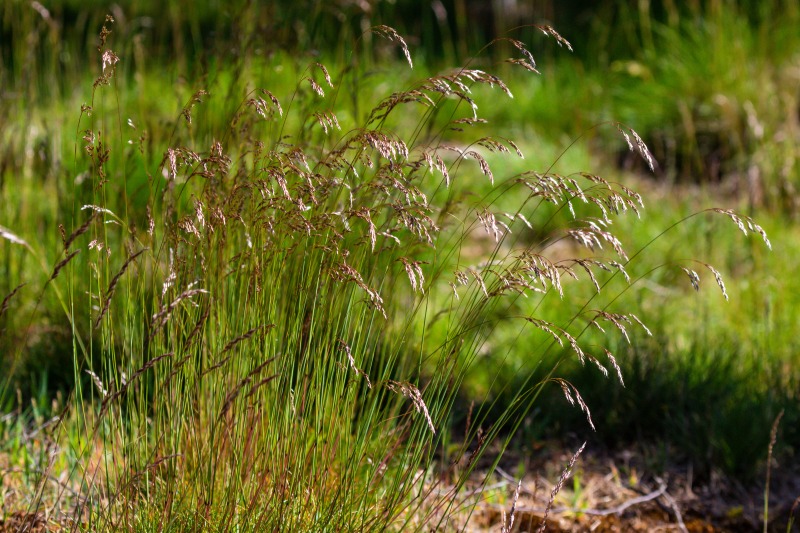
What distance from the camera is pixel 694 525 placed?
2713 millimetres

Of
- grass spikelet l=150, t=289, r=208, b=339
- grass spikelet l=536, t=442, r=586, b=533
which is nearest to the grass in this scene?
grass spikelet l=150, t=289, r=208, b=339

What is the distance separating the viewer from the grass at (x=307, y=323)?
1.75m

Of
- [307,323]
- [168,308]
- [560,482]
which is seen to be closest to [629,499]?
[560,482]

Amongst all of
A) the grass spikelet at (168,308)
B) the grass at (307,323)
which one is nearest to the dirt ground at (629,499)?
the grass at (307,323)

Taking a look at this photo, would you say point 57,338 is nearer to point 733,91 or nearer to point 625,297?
point 625,297

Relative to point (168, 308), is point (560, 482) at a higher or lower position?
lower

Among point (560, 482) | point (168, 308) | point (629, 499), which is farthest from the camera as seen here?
point (629, 499)

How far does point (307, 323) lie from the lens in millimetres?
1717

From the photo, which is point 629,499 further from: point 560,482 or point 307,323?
point 307,323

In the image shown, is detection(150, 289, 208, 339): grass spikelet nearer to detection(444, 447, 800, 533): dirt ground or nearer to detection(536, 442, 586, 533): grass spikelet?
detection(536, 442, 586, 533): grass spikelet

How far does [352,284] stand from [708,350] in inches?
77.0

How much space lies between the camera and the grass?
175 centimetres

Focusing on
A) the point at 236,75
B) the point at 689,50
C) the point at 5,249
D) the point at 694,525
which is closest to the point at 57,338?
the point at 5,249

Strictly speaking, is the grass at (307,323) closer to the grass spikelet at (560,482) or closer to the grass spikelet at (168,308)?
the grass spikelet at (168,308)
